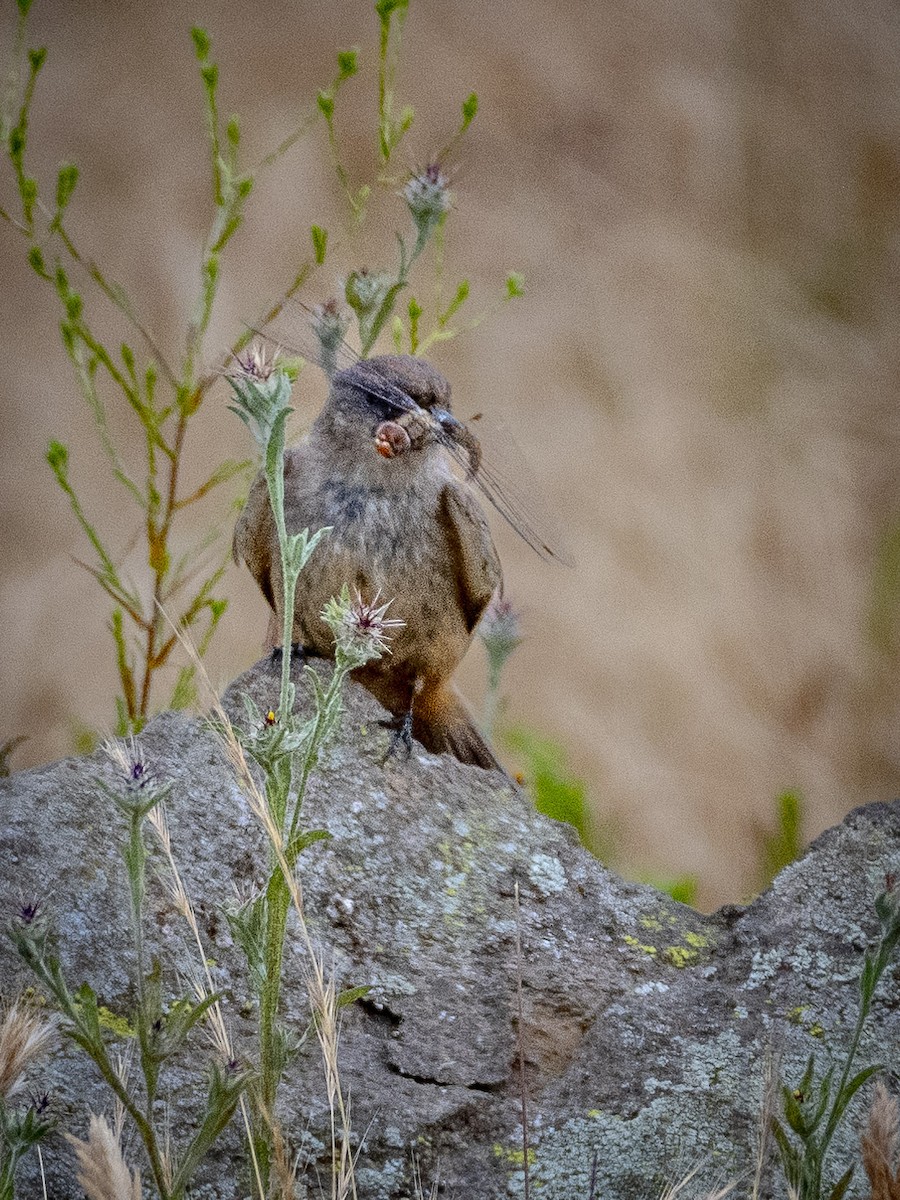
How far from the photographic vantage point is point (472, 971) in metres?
2.59

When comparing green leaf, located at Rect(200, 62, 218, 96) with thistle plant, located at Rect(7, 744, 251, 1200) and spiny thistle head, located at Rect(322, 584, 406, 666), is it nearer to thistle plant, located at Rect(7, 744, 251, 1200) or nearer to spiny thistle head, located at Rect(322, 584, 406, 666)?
spiny thistle head, located at Rect(322, 584, 406, 666)

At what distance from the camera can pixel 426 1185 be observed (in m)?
2.27

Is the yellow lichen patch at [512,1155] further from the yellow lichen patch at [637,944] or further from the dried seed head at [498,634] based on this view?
the dried seed head at [498,634]

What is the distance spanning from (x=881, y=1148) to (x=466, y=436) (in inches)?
78.5

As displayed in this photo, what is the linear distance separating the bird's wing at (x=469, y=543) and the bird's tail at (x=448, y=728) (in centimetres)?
27

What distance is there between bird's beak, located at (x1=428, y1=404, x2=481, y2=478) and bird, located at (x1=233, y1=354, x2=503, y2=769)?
0.53 ft

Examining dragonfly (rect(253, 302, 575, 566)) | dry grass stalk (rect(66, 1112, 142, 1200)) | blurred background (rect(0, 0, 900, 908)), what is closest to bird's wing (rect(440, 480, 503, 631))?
dragonfly (rect(253, 302, 575, 566))

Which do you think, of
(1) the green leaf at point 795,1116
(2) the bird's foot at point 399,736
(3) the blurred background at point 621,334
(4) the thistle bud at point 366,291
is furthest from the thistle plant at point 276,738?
(3) the blurred background at point 621,334

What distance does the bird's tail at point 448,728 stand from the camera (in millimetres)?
3803

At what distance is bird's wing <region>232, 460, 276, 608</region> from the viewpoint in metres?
3.83

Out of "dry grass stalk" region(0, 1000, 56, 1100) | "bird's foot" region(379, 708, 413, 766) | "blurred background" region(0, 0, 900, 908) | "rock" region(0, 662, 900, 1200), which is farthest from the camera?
"blurred background" region(0, 0, 900, 908)

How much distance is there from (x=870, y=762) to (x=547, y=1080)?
15.5ft

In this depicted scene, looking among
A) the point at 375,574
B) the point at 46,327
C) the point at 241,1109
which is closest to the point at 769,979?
the point at 241,1109

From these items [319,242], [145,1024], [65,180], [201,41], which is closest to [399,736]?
[145,1024]
